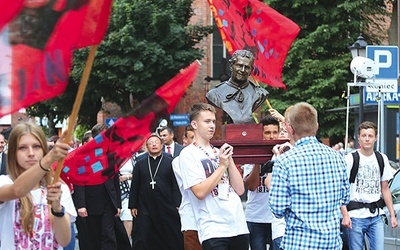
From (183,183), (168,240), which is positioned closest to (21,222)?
(183,183)

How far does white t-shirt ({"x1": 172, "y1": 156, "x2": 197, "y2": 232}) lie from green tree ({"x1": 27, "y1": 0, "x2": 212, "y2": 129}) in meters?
25.5

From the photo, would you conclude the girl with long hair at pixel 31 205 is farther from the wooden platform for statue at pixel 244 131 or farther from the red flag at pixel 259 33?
the red flag at pixel 259 33

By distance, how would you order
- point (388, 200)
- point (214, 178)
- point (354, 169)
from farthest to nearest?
point (388, 200), point (354, 169), point (214, 178)

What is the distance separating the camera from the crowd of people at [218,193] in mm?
5555

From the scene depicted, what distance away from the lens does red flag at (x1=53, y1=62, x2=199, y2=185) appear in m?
6.38

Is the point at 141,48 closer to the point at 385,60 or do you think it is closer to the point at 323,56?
the point at 323,56

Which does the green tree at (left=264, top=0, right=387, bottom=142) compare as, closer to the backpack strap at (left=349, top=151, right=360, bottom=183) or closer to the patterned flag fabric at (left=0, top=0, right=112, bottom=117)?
the backpack strap at (left=349, top=151, right=360, bottom=183)

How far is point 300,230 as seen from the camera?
639 centimetres

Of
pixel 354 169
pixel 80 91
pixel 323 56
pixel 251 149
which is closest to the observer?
pixel 80 91

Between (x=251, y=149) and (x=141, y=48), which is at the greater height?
(x=141, y=48)

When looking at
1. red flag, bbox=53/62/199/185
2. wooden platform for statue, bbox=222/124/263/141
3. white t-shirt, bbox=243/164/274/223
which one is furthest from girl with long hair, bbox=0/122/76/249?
white t-shirt, bbox=243/164/274/223

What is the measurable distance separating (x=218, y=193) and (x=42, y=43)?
318cm

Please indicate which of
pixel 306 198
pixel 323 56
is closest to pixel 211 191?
pixel 306 198

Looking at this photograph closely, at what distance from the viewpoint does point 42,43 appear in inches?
204
